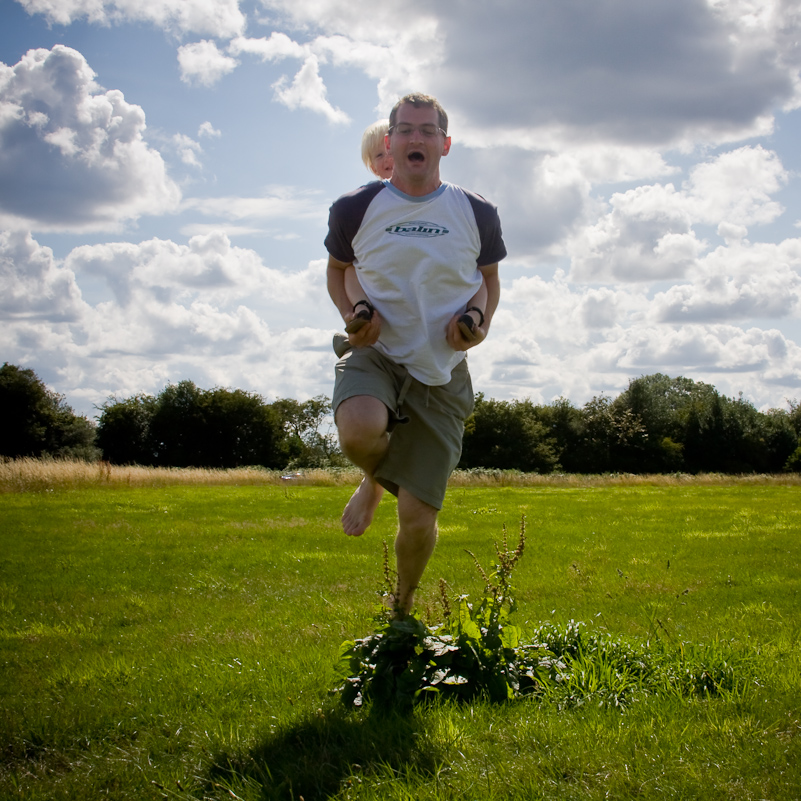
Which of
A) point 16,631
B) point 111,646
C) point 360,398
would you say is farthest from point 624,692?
point 16,631

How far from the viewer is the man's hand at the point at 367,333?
12.7 feet

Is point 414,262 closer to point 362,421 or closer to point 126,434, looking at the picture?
point 362,421

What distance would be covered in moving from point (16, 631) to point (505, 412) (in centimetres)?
6058

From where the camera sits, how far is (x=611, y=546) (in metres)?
10.8

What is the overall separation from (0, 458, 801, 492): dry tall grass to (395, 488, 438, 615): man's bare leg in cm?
1892

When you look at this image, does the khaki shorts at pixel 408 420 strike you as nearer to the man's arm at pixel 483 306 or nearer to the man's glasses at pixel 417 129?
the man's arm at pixel 483 306

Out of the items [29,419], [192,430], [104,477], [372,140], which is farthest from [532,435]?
[372,140]

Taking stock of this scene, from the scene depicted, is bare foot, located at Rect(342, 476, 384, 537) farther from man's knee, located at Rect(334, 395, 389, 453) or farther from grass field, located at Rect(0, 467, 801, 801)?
man's knee, located at Rect(334, 395, 389, 453)

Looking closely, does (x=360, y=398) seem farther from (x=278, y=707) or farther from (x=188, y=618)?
(x=188, y=618)

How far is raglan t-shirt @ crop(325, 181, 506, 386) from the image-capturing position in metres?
3.98

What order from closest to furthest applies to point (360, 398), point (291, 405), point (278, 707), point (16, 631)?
1. point (278, 707)
2. point (360, 398)
3. point (16, 631)
4. point (291, 405)

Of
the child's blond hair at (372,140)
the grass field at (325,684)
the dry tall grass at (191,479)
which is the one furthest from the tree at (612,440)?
the child's blond hair at (372,140)

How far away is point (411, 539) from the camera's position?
156 inches

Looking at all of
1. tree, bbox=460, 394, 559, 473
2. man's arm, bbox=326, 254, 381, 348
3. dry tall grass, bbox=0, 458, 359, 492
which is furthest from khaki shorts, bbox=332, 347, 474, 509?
tree, bbox=460, 394, 559, 473
